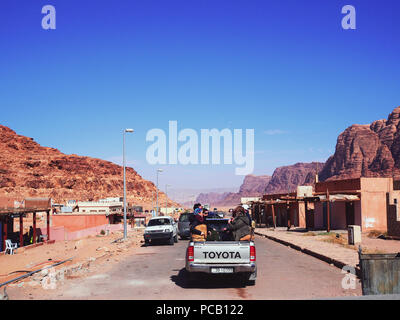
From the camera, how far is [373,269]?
899 centimetres

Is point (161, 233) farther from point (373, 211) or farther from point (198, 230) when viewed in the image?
point (373, 211)

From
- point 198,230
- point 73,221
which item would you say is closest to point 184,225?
point 198,230

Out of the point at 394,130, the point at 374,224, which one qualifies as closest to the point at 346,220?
the point at 374,224

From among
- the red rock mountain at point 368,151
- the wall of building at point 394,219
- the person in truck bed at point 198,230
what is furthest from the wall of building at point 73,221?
the red rock mountain at point 368,151

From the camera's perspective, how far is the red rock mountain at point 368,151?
148 metres

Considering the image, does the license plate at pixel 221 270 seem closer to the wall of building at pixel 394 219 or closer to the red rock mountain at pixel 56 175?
the wall of building at pixel 394 219

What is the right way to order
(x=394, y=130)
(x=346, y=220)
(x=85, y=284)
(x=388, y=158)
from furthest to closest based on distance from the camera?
1. (x=394, y=130)
2. (x=388, y=158)
3. (x=346, y=220)
4. (x=85, y=284)

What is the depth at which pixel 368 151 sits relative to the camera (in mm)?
164250

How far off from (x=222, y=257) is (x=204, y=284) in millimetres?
1097

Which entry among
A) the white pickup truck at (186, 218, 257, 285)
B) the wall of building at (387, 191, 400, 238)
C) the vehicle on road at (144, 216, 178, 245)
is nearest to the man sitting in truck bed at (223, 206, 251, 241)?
the white pickup truck at (186, 218, 257, 285)

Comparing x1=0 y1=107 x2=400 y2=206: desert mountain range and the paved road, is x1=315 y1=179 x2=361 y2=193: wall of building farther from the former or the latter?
x1=0 y1=107 x2=400 y2=206: desert mountain range

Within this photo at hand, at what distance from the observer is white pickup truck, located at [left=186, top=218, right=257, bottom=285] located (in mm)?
11266
